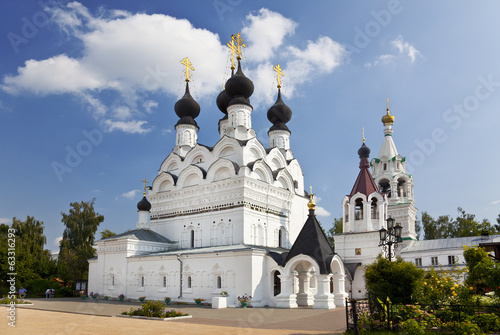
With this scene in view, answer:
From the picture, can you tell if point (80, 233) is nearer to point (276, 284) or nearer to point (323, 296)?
point (276, 284)

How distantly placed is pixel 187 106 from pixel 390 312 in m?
21.3

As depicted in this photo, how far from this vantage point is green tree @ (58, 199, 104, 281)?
32.2 m

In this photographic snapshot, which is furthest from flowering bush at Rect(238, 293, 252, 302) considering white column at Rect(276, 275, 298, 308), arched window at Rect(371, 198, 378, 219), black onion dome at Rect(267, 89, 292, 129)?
black onion dome at Rect(267, 89, 292, 129)

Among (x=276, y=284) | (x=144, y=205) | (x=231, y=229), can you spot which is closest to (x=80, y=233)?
(x=144, y=205)

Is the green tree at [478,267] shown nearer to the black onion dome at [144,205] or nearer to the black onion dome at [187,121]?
the black onion dome at [144,205]

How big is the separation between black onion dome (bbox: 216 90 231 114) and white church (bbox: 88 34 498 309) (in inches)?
3.8

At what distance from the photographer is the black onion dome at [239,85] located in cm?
2486

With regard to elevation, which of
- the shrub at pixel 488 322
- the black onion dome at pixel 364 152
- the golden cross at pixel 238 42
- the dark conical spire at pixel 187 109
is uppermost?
the golden cross at pixel 238 42

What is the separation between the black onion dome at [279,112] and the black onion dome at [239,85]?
3.15m

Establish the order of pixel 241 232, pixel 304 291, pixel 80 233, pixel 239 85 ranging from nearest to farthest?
1. pixel 304 291
2. pixel 241 232
3. pixel 239 85
4. pixel 80 233

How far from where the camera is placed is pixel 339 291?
60.4ft

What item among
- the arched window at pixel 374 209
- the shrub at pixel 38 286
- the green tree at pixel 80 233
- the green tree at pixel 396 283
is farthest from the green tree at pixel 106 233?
the green tree at pixel 396 283

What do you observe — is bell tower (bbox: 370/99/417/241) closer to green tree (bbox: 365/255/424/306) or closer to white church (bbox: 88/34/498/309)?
white church (bbox: 88/34/498/309)

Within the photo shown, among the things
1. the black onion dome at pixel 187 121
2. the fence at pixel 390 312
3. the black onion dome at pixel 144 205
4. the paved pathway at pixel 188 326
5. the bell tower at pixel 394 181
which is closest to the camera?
the fence at pixel 390 312
